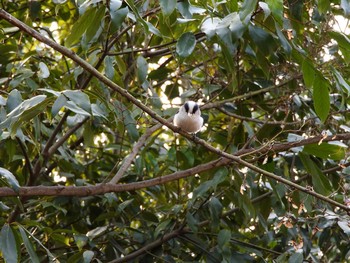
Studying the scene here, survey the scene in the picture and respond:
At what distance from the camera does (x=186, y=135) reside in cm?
194

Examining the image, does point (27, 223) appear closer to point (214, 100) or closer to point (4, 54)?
point (4, 54)

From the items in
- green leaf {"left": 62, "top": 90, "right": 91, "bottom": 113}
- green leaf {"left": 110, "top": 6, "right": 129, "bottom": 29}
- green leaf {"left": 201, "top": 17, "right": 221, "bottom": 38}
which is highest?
green leaf {"left": 110, "top": 6, "right": 129, "bottom": 29}

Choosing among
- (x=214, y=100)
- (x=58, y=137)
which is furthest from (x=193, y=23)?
(x=58, y=137)

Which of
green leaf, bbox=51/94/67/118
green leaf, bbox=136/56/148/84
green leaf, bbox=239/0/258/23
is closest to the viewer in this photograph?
green leaf, bbox=51/94/67/118

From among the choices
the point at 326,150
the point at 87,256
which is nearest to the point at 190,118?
the point at 326,150

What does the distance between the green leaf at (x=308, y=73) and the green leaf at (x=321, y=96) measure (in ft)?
0.07

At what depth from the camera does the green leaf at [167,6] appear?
5.80 ft

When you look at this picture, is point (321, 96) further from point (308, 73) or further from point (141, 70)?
point (141, 70)

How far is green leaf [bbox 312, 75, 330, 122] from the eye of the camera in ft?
6.69

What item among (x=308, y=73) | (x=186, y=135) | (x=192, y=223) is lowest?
(x=192, y=223)

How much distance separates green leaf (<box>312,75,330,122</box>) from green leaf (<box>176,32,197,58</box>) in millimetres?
395

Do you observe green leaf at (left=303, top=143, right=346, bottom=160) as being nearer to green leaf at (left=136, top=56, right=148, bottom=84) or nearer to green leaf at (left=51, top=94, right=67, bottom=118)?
green leaf at (left=136, top=56, right=148, bottom=84)

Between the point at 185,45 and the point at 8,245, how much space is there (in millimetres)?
786

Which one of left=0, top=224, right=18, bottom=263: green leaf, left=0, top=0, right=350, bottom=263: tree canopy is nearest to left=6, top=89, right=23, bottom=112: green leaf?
left=0, top=0, right=350, bottom=263: tree canopy
